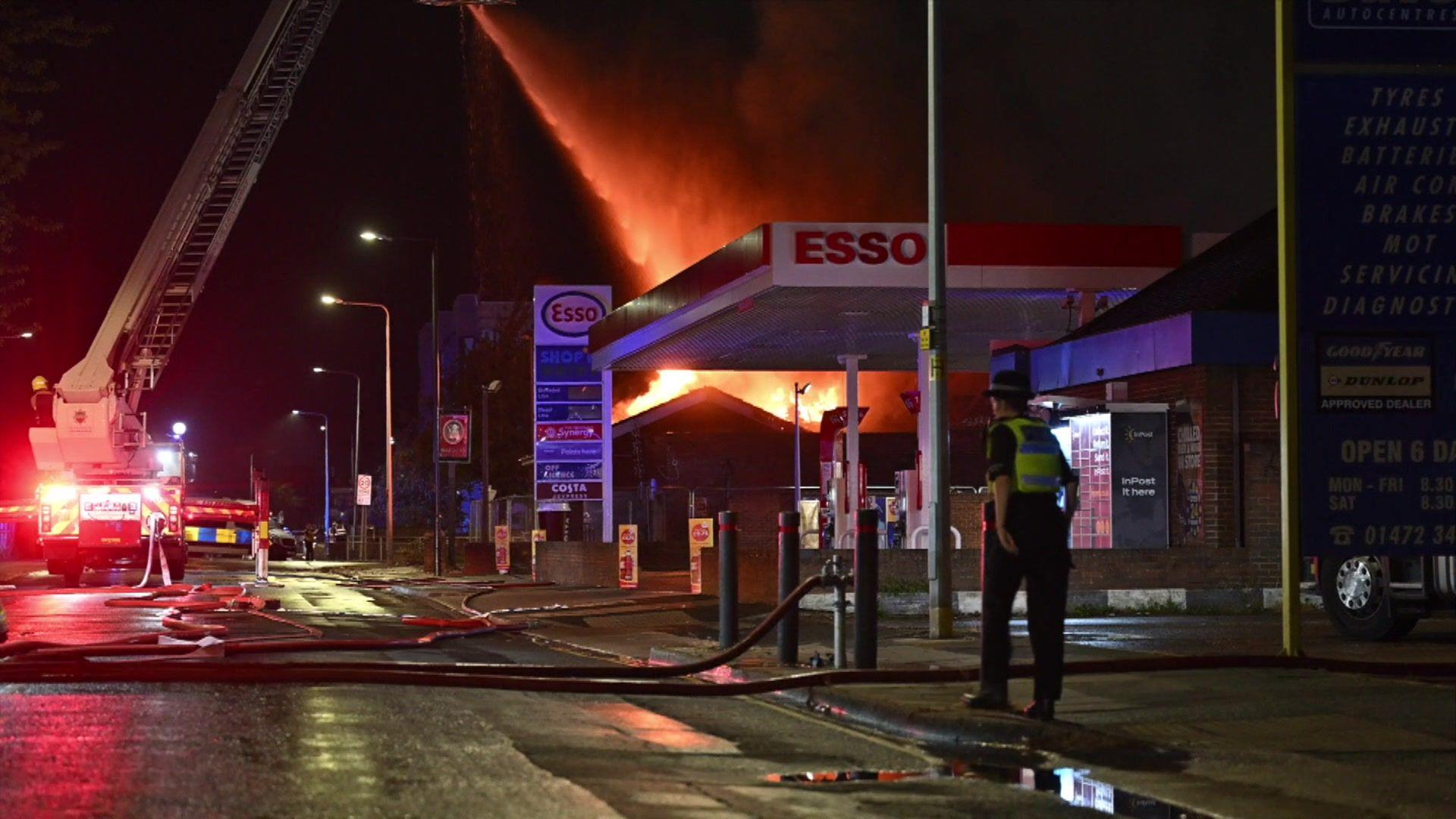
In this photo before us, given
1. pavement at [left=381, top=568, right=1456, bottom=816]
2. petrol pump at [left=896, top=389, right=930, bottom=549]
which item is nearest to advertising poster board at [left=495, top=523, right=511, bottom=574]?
petrol pump at [left=896, top=389, right=930, bottom=549]

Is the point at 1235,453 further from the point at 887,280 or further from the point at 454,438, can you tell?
the point at 454,438

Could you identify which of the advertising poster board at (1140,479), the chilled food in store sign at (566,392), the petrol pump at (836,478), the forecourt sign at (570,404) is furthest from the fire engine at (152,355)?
the advertising poster board at (1140,479)

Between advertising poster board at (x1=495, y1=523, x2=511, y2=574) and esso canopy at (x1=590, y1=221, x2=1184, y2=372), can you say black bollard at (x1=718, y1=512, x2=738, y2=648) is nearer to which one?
esso canopy at (x1=590, y1=221, x2=1184, y2=372)

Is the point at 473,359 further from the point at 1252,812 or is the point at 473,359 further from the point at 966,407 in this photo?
the point at 1252,812

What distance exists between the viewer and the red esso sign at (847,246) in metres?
26.4

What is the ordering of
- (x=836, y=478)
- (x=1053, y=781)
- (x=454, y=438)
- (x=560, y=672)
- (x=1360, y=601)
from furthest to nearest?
(x=454, y=438)
(x=836, y=478)
(x=1360, y=601)
(x=560, y=672)
(x=1053, y=781)

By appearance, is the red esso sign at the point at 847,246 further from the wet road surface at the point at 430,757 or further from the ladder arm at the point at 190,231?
the wet road surface at the point at 430,757

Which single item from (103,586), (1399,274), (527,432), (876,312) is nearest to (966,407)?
(527,432)

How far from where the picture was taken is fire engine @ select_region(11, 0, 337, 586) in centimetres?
2975

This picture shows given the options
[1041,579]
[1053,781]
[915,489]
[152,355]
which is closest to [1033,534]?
[1041,579]

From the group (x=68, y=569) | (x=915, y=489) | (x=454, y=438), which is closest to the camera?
(x=68, y=569)

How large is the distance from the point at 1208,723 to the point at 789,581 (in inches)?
162

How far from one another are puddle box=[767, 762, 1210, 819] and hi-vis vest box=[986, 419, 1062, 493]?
1.69m

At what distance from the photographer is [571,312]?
1534 inches
